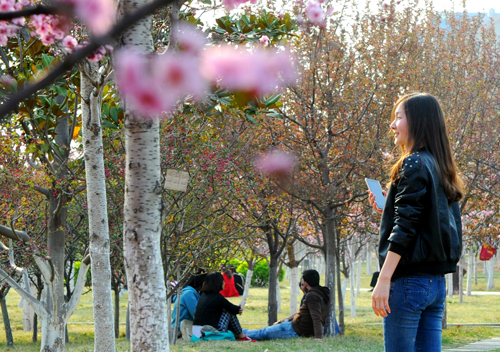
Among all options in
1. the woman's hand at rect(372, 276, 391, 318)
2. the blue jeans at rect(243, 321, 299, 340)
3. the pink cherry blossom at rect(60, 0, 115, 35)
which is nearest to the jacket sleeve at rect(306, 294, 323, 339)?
the blue jeans at rect(243, 321, 299, 340)

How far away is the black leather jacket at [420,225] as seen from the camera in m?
2.75

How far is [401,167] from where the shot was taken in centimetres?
288

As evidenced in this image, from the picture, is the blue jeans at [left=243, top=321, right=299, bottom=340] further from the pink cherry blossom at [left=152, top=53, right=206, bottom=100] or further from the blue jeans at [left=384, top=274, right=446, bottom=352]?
the pink cherry blossom at [left=152, top=53, right=206, bottom=100]

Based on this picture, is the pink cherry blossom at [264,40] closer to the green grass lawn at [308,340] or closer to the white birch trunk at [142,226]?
the white birch trunk at [142,226]

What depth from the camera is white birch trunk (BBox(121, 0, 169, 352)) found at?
354cm

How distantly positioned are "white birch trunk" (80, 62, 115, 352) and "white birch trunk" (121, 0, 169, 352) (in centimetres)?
191

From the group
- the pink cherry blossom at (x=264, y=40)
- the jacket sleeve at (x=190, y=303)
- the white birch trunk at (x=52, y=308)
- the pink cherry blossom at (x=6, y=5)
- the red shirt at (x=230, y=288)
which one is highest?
the pink cherry blossom at (x=264, y=40)

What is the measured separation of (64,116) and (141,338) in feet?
13.9

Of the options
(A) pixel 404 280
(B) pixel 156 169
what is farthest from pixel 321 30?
(A) pixel 404 280

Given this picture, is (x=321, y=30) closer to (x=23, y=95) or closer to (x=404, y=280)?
(x=404, y=280)

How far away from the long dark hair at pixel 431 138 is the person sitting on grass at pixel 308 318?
7.29 m

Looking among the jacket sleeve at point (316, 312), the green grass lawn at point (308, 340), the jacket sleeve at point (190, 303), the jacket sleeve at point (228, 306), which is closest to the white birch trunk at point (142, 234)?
the green grass lawn at point (308, 340)

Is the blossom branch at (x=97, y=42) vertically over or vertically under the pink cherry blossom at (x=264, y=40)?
under

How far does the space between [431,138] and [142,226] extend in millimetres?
1681
